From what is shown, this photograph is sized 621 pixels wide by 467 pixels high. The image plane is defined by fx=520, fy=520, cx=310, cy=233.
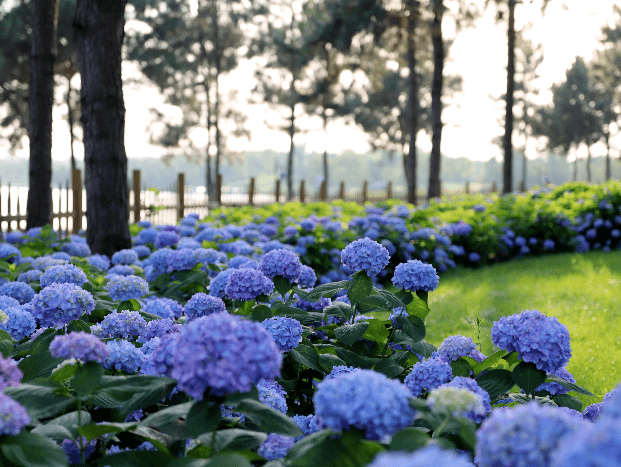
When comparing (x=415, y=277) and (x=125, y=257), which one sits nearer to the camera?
(x=415, y=277)

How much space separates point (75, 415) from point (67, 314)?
1.77 ft

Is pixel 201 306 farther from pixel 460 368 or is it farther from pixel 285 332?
pixel 460 368

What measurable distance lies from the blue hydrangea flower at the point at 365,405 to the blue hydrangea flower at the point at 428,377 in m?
0.69

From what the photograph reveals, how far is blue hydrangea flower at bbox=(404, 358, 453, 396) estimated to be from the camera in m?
1.76

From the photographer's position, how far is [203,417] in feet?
3.98

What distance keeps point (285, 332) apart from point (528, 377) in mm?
865

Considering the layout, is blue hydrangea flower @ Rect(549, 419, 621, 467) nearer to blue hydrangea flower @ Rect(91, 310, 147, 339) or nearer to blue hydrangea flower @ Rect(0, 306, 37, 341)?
blue hydrangea flower @ Rect(91, 310, 147, 339)

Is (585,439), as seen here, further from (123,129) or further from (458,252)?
(458,252)

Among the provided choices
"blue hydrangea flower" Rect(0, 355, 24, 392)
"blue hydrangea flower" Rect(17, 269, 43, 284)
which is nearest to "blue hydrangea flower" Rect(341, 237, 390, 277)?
"blue hydrangea flower" Rect(0, 355, 24, 392)

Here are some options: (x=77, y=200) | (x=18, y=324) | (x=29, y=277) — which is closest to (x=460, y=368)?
(x=18, y=324)

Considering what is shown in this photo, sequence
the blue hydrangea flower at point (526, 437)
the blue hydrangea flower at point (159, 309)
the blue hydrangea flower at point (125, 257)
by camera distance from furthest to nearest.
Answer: the blue hydrangea flower at point (125, 257) < the blue hydrangea flower at point (159, 309) < the blue hydrangea flower at point (526, 437)

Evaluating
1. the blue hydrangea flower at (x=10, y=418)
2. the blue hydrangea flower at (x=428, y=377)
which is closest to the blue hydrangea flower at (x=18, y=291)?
the blue hydrangea flower at (x=10, y=418)

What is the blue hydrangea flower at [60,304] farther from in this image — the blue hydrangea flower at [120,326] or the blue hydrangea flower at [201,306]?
the blue hydrangea flower at [201,306]

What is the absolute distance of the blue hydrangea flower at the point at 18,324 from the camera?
216 cm
